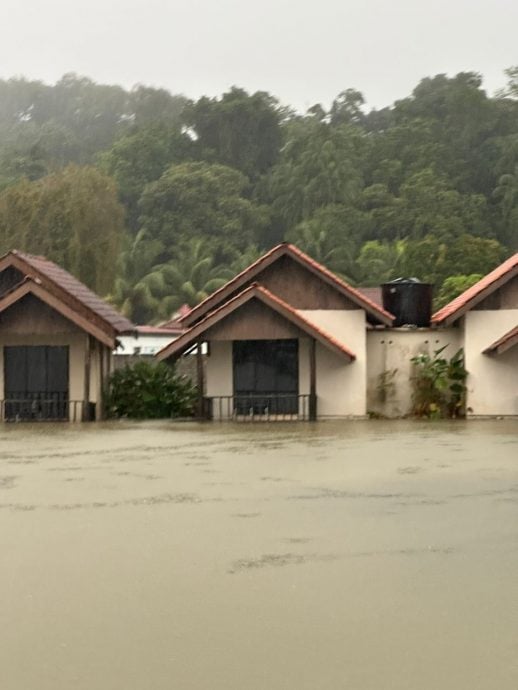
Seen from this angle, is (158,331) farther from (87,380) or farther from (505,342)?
(505,342)

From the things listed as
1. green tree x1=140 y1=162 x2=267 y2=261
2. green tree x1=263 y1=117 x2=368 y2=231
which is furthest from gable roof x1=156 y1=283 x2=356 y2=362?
green tree x1=263 y1=117 x2=368 y2=231

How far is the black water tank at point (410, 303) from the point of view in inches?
1133

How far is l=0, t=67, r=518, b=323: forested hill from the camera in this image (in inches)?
2028

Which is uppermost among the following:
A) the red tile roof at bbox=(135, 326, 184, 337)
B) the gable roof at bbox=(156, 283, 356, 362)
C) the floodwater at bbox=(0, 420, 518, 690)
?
the red tile roof at bbox=(135, 326, 184, 337)

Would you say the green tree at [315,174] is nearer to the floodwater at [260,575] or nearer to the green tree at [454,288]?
the green tree at [454,288]

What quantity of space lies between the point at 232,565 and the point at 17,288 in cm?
1761

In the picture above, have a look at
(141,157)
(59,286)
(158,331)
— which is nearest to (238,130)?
(141,157)

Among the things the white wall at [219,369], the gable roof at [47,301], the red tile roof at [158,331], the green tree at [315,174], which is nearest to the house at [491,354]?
the white wall at [219,369]

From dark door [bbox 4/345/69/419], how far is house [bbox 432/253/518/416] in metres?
8.01

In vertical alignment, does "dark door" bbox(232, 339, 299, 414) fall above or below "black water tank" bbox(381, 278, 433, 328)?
below

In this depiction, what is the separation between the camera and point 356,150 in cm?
7350

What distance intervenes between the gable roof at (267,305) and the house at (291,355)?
17.4 inches

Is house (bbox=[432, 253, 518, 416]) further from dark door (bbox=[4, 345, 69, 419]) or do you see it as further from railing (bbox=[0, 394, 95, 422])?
dark door (bbox=[4, 345, 69, 419])

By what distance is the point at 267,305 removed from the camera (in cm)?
2634
